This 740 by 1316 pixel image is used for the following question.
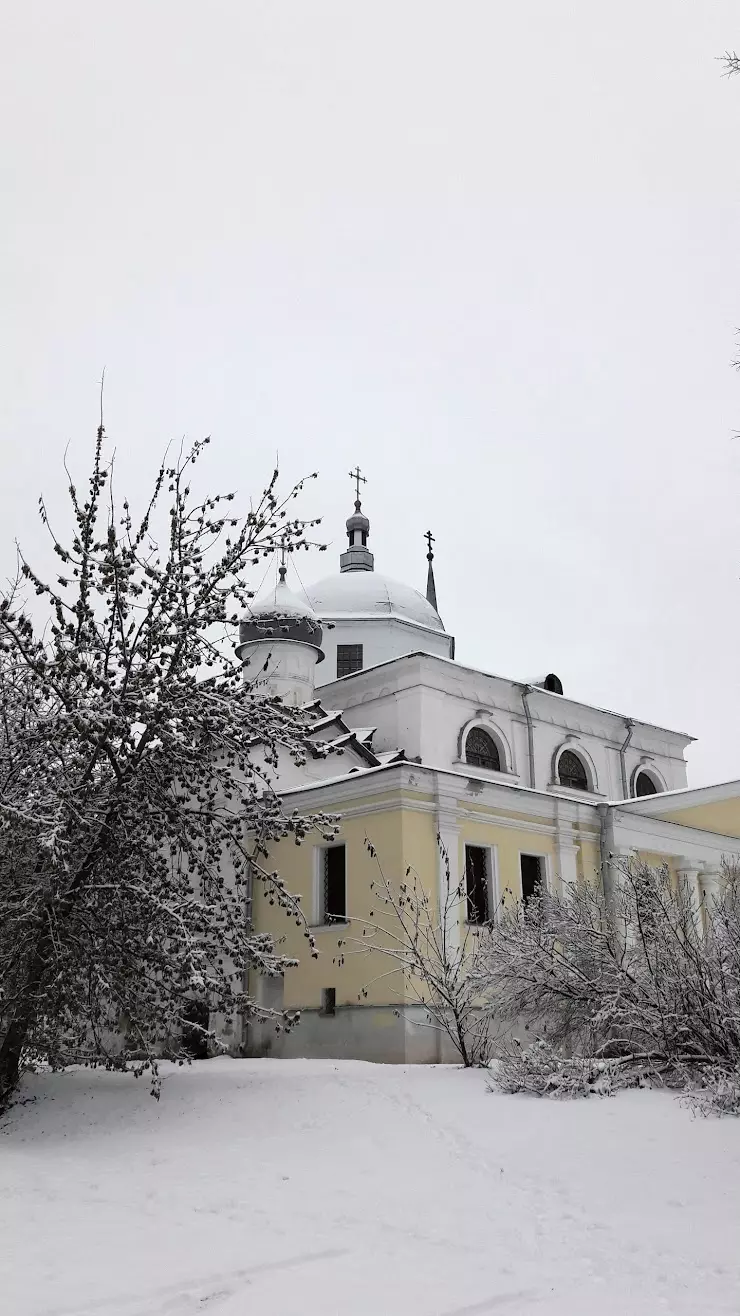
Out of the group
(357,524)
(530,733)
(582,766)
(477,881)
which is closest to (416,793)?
(477,881)

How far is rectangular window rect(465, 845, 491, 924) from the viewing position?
1642 cm

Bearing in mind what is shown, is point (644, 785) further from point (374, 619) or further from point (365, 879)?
point (365, 879)

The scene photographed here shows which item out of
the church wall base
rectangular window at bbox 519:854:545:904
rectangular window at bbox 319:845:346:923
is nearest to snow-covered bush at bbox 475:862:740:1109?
the church wall base

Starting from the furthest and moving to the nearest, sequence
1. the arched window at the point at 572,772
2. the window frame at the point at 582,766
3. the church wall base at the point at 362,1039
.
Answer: the arched window at the point at 572,772
the window frame at the point at 582,766
the church wall base at the point at 362,1039

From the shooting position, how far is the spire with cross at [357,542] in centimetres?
3269

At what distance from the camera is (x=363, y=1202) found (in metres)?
6.86

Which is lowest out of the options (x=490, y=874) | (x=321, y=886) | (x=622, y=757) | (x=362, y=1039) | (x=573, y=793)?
(x=362, y=1039)

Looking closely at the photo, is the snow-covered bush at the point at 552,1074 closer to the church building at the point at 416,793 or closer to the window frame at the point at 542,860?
the church building at the point at 416,793

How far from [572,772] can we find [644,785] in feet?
9.33

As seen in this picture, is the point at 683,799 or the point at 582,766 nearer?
the point at 683,799

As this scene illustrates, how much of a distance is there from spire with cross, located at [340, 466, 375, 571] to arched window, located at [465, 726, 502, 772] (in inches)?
457

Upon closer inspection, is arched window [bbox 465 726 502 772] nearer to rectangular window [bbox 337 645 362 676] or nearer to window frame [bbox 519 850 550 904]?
window frame [bbox 519 850 550 904]

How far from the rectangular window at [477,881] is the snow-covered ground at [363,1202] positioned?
217 inches

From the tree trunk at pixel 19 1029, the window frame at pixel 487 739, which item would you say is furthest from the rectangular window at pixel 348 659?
the tree trunk at pixel 19 1029
